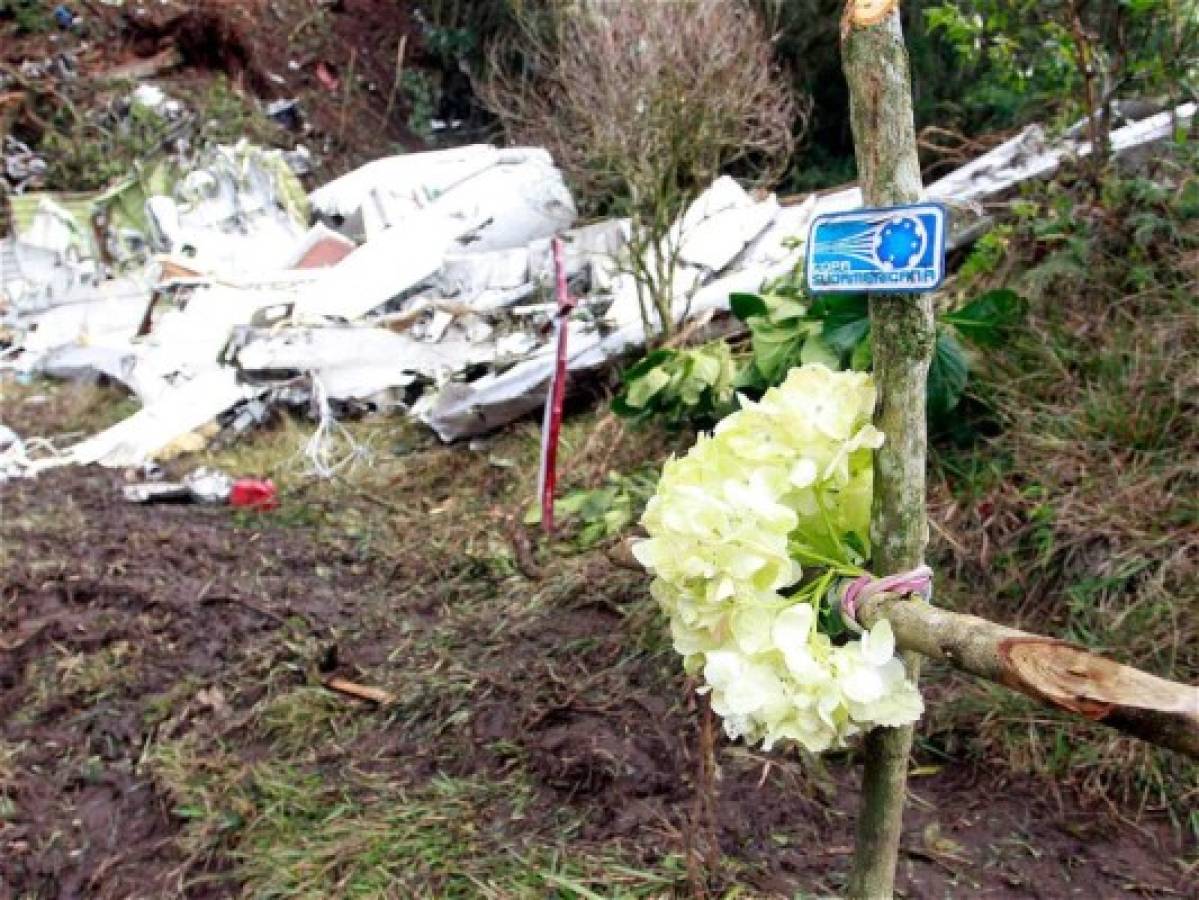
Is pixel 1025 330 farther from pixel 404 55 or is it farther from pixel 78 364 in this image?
pixel 404 55

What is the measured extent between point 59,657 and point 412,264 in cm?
386

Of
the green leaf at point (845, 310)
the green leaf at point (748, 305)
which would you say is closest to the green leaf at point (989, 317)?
the green leaf at point (845, 310)

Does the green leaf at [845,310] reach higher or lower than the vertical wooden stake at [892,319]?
lower

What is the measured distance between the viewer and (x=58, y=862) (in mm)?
2471

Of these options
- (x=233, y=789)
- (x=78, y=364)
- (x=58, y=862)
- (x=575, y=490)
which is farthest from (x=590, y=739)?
(x=78, y=364)

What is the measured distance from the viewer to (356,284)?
21.3ft

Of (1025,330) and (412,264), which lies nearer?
(1025,330)

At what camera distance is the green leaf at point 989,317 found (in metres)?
2.99

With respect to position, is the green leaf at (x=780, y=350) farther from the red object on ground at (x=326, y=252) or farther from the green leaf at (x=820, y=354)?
the red object on ground at (x=326, y=252)

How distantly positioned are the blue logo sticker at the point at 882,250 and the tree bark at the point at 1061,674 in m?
0.31

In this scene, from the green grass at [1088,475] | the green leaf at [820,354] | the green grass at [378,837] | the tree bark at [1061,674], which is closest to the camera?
the tree bark at [1061,674]

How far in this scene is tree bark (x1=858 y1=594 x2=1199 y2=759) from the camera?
0.84 meters

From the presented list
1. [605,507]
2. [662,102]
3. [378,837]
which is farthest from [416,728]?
[662,102]

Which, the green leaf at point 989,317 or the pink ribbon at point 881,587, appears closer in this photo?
the pink ribbon at point 881,587
